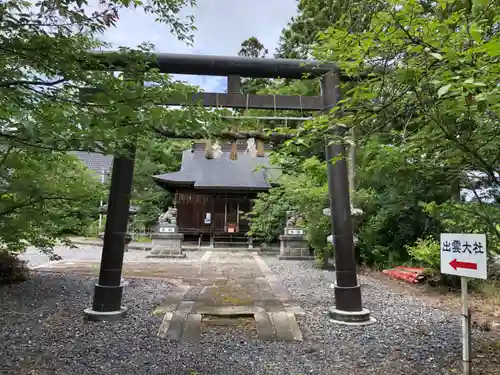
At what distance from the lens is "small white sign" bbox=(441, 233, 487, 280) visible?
114 inches

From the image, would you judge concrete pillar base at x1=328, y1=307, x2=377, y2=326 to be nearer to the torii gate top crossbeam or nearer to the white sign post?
the white sign post

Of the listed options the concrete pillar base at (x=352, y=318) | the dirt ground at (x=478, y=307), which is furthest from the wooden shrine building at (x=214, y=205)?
the concrete pillar base at (x=352, y=318)

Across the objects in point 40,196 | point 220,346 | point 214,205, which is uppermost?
point 214,205

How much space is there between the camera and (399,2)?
86.0 inches

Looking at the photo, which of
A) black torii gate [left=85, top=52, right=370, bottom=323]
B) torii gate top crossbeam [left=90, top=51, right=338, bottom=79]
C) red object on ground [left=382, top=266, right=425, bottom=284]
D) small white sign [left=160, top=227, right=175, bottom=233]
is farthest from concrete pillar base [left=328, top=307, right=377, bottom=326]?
small white sign [left=160, top=227, right=175, bottom=233]

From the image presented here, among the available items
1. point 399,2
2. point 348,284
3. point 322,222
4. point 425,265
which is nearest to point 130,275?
point 322,222

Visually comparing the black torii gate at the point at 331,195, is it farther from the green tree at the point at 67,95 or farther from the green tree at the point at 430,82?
the green tree at the point at 67,95

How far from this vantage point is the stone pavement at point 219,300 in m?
4.42

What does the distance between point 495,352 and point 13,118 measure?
4.27 m

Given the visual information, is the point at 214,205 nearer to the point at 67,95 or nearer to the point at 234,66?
the point at 234,66

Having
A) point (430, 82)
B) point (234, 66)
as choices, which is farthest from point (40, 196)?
point (234, 66)

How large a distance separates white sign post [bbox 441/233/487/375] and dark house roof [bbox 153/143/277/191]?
42.1ft

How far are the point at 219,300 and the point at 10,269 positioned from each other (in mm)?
3967

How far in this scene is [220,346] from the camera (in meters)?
3.86
